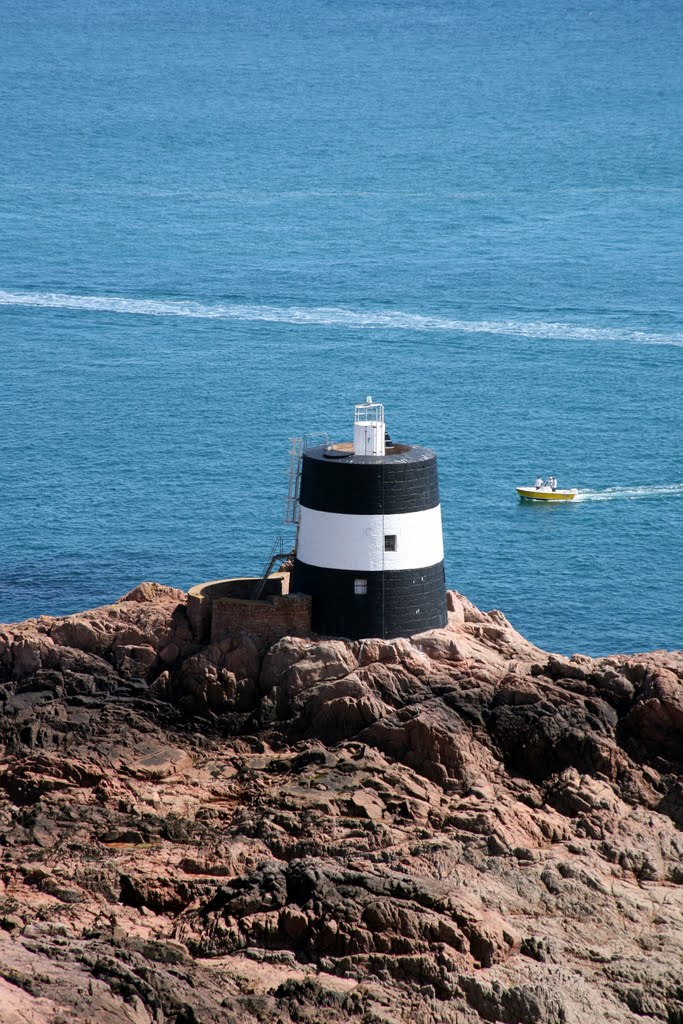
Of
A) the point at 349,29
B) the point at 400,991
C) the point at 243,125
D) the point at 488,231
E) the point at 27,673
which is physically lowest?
the point at 400,991

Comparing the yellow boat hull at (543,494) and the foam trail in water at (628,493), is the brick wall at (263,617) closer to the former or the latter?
the yellow boat hull at (543,494)

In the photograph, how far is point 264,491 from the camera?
77.0 m

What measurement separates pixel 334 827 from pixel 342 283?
287 feet

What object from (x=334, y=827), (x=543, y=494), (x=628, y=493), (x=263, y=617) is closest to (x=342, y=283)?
(x=628, y=493)

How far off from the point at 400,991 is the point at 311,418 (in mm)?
59966

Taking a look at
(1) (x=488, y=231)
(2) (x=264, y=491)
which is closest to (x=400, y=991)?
(2) (x=264, y=491)

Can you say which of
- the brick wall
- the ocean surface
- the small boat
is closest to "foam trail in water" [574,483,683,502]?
the ocean surface

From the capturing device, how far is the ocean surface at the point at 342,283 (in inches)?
2783

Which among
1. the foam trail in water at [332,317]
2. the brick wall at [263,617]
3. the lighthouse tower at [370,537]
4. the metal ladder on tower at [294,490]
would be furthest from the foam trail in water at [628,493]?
the brick wall at [263,617]

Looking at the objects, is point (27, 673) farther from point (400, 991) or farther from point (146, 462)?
point (146, 462)

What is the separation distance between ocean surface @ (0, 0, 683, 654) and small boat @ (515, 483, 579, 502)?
1514 millimetres

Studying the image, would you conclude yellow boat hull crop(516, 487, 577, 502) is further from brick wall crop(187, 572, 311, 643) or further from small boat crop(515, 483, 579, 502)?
brick wall crop(187, 572, 311, 643)

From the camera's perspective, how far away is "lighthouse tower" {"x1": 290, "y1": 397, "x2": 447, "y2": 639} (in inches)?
1500

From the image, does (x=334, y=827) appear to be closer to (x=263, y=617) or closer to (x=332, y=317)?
(x=263, y=617)
